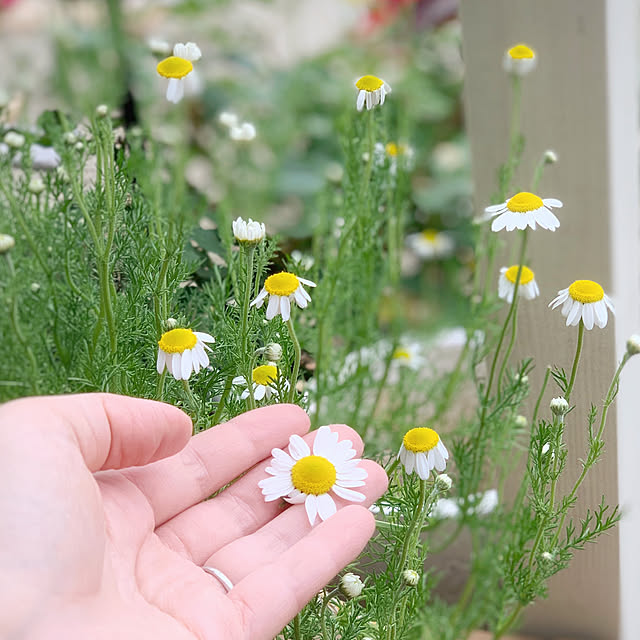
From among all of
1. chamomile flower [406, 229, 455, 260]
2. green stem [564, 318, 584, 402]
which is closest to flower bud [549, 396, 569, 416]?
green stem [564, 318, 584, 402]

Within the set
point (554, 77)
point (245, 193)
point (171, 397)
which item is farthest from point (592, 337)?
point (245, 193)

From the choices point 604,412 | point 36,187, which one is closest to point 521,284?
point 604,412

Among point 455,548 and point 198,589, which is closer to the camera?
point 198,589

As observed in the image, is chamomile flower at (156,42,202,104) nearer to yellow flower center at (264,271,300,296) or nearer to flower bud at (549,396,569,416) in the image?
yellow flower center at (264,271,300,296)

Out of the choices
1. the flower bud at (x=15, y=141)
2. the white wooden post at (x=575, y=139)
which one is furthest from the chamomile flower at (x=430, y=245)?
the flower bud at (x=15, y=141)

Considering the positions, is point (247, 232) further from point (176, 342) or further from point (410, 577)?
point (410, 577)

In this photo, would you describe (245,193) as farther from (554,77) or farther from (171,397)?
(171,397)
